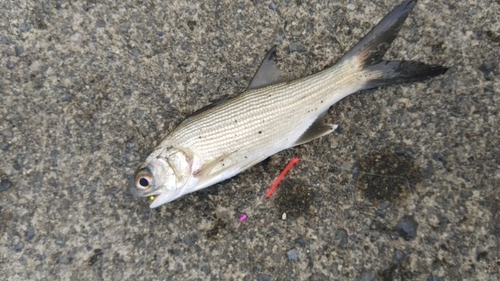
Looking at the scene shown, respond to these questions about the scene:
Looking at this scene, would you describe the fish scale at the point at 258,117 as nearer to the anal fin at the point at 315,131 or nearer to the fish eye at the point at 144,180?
the anal fin at the point at 315,131

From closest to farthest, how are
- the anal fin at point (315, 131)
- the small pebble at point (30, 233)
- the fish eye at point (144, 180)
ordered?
1. the fish eye at point (144, 180)
2. the anal fin at point (315, 131)
3. the small pebble at point (30, 233)

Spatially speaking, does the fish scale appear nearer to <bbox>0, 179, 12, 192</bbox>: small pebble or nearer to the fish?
the fish

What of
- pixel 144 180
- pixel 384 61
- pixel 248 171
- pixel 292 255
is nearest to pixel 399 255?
pixel 292 255

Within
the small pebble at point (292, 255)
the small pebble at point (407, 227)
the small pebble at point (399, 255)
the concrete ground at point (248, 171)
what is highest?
the concrete ground at point (248, 171)

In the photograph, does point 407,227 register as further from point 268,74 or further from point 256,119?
point 268,74

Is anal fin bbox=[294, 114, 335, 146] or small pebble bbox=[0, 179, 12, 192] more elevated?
small pebble bbox=[0, 179, 12, 192]

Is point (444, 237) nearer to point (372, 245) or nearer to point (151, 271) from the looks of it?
point (372, 245)

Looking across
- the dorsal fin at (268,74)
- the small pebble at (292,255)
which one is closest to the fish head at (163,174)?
the dorsal fin at (268,74)

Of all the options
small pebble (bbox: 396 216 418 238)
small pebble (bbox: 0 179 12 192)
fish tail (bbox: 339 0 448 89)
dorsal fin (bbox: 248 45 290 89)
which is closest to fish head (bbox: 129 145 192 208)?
dorsal fin (bbox: 248 45 290 89)
